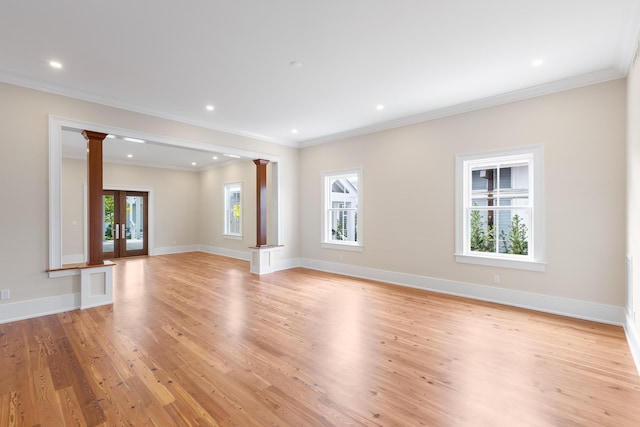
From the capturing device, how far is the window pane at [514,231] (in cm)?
430

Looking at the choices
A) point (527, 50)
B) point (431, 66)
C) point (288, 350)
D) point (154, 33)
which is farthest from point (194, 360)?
point (527, 50)

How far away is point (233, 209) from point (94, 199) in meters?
4.92

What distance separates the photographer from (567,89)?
3848 millimetres

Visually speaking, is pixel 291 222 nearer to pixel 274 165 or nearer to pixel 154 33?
pixel 274 165

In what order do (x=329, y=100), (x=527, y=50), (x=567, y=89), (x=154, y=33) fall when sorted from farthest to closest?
(x=329, y=100) < (x=567, y=89) < (x=527, y=50) < (x=154, y=33)

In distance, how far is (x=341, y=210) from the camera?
21.7 ft

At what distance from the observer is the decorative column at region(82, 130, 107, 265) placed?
4316mm

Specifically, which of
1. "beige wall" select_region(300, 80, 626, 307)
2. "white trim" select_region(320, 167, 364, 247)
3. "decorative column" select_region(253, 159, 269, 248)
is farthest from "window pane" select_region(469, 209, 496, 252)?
"decorative column" select_region(253, 159, 269, 248)

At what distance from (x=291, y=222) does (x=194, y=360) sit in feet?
15.5

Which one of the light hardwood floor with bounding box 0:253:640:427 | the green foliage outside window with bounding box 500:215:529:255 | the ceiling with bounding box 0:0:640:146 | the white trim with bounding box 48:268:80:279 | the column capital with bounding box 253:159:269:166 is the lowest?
the light hardwood floor with bounding box 0:253:640:427

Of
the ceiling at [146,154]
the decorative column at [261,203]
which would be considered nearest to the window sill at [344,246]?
the decorative column at [261,203]

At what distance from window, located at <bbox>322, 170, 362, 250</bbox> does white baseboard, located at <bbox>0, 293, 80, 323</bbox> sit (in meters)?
4.48

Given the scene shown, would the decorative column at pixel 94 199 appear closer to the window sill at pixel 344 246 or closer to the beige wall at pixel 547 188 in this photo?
the window sill at pixel 344 246

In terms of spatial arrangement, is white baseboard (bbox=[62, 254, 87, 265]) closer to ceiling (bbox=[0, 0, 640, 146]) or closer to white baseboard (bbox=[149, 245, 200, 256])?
white baseboard (bbox=[149, 245, 200, 256])
